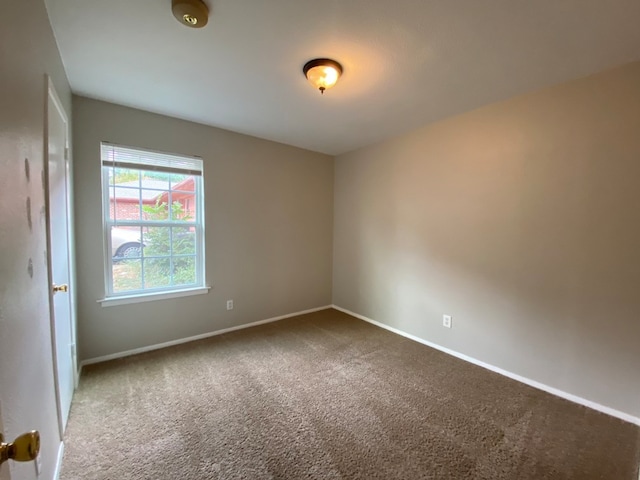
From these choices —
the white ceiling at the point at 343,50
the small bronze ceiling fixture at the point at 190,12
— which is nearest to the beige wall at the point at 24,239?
the white ceiling at the point at 343,50

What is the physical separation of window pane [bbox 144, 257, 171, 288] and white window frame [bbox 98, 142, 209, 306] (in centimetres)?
6

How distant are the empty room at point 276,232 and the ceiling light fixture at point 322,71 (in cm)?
2

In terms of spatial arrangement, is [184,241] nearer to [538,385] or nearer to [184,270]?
[184,270]

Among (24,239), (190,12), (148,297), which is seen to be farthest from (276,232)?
(24,239)

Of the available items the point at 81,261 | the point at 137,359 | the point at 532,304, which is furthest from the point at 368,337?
the point at 81,261

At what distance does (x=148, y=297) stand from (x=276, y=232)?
1.63m

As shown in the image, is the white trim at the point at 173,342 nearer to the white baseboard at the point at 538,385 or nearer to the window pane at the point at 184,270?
the window pane at the point at 184,270

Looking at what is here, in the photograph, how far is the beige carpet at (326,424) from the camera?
158cm

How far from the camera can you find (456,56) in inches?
72.9

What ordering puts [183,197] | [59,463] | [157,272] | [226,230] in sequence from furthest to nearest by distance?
[226,230] < [183,197] < [157,272] < [59,463]

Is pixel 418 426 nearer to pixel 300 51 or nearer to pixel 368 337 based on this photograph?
pixel 368 337

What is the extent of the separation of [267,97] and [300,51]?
0.71m

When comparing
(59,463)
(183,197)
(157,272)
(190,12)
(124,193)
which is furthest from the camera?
(183,197)

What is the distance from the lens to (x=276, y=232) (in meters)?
3.78
